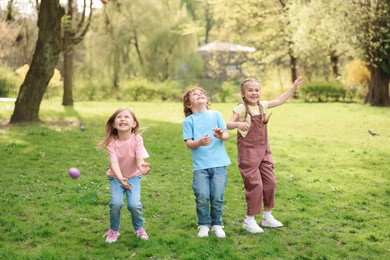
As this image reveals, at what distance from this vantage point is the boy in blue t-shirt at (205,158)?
18.9 feet

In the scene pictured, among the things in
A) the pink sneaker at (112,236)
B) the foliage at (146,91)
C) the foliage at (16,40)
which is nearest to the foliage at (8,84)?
the foliage at (16,40)

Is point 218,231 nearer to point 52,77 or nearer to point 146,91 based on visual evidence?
point 52,77

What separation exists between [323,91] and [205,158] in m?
28.0

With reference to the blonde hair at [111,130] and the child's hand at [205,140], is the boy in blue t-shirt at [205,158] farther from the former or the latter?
the blonde hair at [111,130]

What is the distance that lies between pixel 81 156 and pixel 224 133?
672 centimetres

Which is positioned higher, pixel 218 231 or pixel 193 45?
pixel 193 45

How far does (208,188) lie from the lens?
5.79 meters

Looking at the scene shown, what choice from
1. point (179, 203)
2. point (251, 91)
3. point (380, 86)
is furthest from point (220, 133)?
point (380, 86)

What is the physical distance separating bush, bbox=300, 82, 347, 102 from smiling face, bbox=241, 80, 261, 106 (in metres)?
27.2

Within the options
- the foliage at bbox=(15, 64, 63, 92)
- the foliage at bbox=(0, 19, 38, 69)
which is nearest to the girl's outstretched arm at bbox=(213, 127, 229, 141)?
the foliage at bbox=(0, 19, 38, 69)

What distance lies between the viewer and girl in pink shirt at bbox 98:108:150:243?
5570mm

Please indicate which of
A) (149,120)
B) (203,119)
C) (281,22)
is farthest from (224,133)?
(281,22)

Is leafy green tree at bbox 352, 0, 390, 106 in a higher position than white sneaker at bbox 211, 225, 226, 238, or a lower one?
higher

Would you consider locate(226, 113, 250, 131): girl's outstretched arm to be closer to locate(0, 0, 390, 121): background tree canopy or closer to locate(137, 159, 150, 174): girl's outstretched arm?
locate(137, 159, 150, 174): girl's outstretched arm
